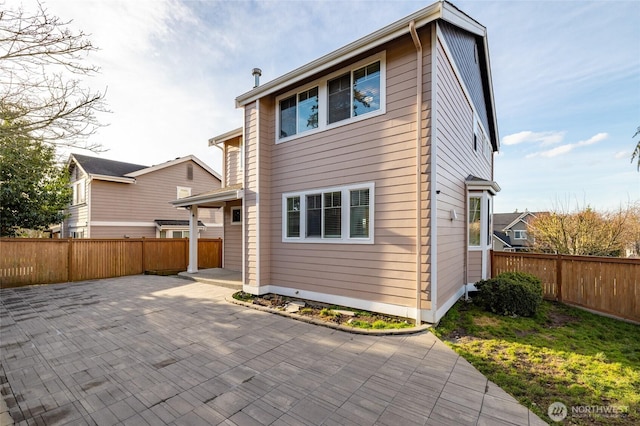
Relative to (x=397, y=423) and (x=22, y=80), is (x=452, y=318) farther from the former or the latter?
(x=22, y=80)

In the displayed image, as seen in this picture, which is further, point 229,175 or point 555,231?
point 555,231

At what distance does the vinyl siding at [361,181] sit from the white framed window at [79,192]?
1433cm

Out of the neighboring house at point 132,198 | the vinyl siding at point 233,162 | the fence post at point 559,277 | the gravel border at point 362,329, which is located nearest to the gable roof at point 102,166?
the neighboring house at point 132,198

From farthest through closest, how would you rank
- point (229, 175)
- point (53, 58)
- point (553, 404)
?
point (229, 175)
point (53, 58)
point (553, 404)

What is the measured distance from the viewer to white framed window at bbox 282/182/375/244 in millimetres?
5805

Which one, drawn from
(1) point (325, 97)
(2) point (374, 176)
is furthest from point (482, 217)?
(1) point (325, 97)

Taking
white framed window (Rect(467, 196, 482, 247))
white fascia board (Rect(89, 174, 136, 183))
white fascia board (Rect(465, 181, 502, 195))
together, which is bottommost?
white framed window (Rect(467, 196, 482, 247))

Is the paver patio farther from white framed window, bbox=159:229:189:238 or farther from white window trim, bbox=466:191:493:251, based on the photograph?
white framed window, bbox=159:229:189:238

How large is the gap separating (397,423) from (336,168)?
484 cm

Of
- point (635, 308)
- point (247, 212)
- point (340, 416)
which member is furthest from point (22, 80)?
point (635, 308)

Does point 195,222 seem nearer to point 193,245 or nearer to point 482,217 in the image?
point 193,245

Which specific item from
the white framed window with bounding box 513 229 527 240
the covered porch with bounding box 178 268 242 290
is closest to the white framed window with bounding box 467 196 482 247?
the covered porch with bounding box 178 268 242 290

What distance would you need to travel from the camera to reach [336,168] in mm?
6258

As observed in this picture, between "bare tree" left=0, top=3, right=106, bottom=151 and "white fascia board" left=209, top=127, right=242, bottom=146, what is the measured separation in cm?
516
